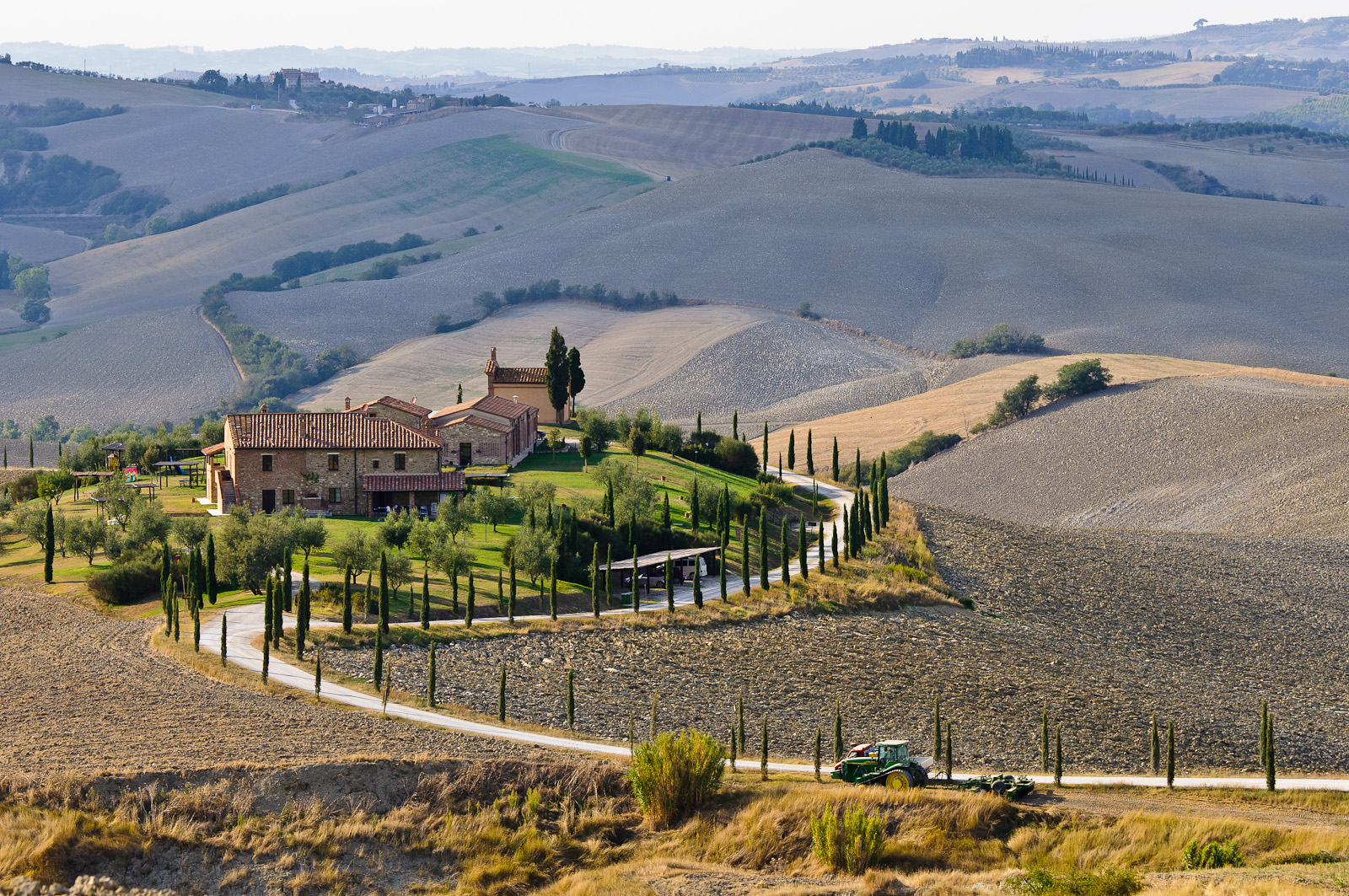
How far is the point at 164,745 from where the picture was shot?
34.2 metres

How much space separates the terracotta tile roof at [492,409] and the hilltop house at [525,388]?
→ 27.4 feet

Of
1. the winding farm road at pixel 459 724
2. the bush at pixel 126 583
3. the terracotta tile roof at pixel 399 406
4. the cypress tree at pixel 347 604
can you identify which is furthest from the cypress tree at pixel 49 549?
the terracotta tile roof at pixel 399 406

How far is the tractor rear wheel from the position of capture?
33.8 meters

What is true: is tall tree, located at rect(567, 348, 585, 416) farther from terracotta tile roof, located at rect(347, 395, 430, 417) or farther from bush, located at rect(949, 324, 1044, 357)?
bush, located at rect(949, 324, 1044, 357)

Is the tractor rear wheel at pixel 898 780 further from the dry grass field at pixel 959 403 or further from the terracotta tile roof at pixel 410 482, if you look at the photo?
the dry grass field at pixel 959 403

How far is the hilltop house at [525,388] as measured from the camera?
3782 inches

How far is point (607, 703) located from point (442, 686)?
5078 millimetres

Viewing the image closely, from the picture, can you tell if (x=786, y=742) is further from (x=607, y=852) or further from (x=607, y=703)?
(x=607, y=852)

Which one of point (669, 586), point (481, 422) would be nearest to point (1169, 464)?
point (481, 422)

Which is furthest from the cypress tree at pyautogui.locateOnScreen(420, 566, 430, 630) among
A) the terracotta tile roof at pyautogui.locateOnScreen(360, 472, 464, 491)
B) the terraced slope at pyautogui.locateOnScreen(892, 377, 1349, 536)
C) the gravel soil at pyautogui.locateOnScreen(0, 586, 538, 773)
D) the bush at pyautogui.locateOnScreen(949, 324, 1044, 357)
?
the bush at pyautogui.locateOnScreen(949, 324, 1044, 357)

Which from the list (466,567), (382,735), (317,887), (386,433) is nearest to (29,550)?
(386,433)

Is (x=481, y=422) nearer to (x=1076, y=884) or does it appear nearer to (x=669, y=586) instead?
(x=669, y=586)

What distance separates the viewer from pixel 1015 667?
5375 centimetres

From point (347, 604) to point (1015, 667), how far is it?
24181 millimetres
